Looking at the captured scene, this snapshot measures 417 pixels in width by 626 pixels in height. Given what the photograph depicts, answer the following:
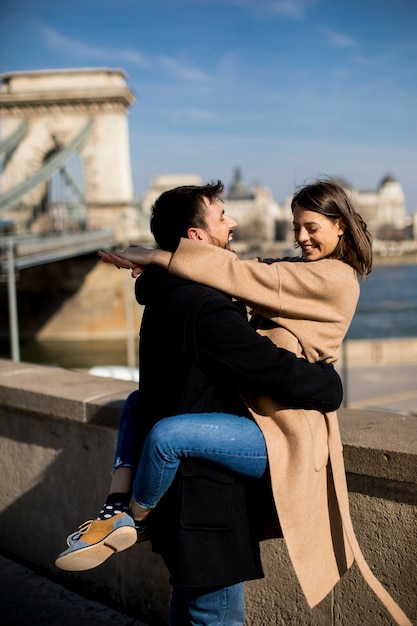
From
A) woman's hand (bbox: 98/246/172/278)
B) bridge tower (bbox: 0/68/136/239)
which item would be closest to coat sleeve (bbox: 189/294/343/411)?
woman's hand (bbox: 98/246/172/278)

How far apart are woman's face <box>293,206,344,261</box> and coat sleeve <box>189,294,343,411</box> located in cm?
26

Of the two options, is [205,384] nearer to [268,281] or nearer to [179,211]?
[268,281]

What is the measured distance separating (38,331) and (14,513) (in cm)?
3024

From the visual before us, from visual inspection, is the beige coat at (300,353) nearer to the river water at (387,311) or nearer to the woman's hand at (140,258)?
the woman's hand at (140,258)

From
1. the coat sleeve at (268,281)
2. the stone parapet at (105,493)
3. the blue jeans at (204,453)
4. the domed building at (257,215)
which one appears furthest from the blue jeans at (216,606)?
the domed building at (257,215)

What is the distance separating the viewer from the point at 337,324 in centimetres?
164

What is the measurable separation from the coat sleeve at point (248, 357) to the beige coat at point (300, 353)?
0.17ft

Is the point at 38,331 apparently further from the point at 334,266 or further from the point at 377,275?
the point at 377,275

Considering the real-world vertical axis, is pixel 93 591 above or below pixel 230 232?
below

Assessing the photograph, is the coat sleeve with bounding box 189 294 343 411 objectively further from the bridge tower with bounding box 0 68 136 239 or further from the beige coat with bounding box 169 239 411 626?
the bridge tower with bounding box 0 68 136 239

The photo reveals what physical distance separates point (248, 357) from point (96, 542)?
0.49m

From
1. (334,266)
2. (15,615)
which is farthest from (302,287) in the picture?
(15,615)

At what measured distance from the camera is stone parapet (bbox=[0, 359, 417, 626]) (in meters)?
1.89

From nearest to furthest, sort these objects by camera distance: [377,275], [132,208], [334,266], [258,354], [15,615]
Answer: [258,354]
[334,266]
[15,615]
[132,208]
[377,275]
